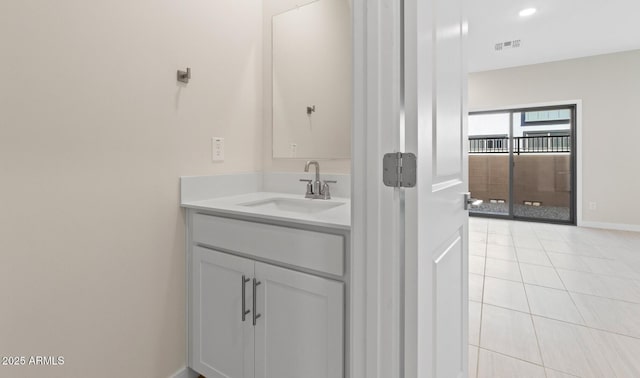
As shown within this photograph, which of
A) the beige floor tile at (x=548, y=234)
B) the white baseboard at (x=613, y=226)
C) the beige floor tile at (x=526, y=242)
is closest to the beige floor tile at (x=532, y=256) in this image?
→ the beige floor tile at (x=526, y=242)

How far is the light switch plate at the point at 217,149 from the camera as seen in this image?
162cm

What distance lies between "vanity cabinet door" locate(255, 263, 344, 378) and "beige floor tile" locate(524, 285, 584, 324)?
1.87m

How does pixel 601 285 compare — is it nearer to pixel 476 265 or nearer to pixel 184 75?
pixel 476 265

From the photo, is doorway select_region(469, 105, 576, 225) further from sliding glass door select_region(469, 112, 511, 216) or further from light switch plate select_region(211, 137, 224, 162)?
light switch plate select_region(211, 137, 224, 162)

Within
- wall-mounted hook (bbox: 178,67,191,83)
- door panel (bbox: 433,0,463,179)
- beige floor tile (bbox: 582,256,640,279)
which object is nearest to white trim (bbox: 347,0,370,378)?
door panel (bbox: 433,0,463,179)

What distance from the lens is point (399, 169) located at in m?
0.76

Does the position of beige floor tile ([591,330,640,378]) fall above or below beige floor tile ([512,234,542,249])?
below

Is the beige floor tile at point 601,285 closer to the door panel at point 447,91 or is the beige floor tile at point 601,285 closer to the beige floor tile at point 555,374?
the beige floor tile at point 555,374

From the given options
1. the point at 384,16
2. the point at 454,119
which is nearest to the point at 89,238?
the point at 384,16

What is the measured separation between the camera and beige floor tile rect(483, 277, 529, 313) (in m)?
2.25

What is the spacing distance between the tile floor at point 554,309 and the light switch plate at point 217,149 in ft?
5.61

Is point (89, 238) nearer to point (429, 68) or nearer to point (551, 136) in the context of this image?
point (429, 68)

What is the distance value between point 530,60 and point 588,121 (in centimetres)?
128

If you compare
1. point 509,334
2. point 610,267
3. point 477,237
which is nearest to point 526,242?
point 477,237
